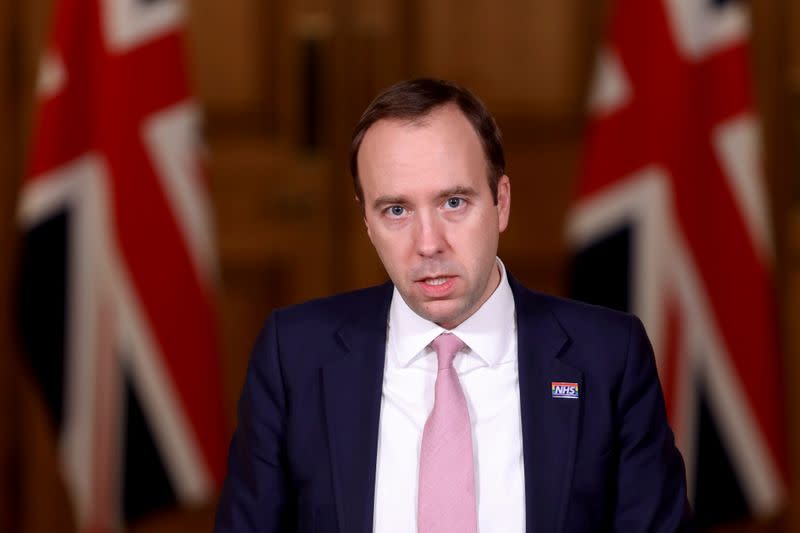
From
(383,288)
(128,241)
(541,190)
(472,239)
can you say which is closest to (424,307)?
(472,239)

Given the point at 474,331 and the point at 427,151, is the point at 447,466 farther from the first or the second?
the point at 427,151

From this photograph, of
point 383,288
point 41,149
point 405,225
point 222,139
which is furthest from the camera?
point 222,139

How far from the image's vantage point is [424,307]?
4.40 feet

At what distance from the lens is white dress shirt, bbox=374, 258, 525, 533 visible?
1371 mm

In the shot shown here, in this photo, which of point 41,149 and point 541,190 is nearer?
point 41,149

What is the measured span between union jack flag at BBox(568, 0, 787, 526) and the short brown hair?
182 centimetres

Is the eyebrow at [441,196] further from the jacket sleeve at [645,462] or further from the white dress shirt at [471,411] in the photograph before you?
the jacket sleeve at [645,462]

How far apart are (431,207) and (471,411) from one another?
26 cm

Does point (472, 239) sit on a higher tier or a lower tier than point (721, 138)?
lower

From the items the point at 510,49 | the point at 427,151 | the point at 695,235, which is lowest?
the point at 695,235

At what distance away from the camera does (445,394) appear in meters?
1.38

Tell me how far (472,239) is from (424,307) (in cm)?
10

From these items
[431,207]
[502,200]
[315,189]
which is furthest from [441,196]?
[315,189]

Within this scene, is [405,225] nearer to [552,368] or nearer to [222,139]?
[552,368]
